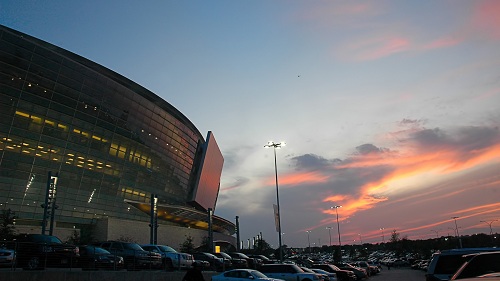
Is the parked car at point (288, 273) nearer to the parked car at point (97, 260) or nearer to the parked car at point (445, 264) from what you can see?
the parked car at point (97, 260)

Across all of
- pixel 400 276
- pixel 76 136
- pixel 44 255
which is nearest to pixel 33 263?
pixel 44 255

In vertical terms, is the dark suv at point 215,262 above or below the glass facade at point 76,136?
below

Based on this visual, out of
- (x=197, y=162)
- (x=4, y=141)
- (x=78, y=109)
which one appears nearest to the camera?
(x=4, y=141)

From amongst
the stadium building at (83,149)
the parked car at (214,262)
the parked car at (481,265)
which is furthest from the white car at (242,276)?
the stadium building at (83,149)

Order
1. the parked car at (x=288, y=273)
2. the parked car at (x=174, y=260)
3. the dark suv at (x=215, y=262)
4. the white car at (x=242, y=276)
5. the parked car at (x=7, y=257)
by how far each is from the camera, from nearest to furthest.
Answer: the parked car at (x=7, y=257)
the white car at (x=242, y=276)
the parked car at (x=288, y=273)
the parked car at (x=174, y=260)
the dark suv at (x=215, y=262)

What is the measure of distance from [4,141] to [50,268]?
112 ft

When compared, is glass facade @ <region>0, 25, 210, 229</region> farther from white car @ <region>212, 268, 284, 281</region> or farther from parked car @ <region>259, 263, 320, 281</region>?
white car @ <region>212, 268, 284, 281</region>

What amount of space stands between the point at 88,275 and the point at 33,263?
7.97 feet

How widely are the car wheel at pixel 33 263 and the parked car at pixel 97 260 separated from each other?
2.03m

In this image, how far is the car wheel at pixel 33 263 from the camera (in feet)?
59.3

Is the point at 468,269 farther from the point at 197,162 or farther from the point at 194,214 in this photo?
the point at 197,162

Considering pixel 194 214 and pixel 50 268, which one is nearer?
pixel 50 268

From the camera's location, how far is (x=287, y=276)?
84.9ft

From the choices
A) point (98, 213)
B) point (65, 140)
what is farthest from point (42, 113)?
point (98, 213)
